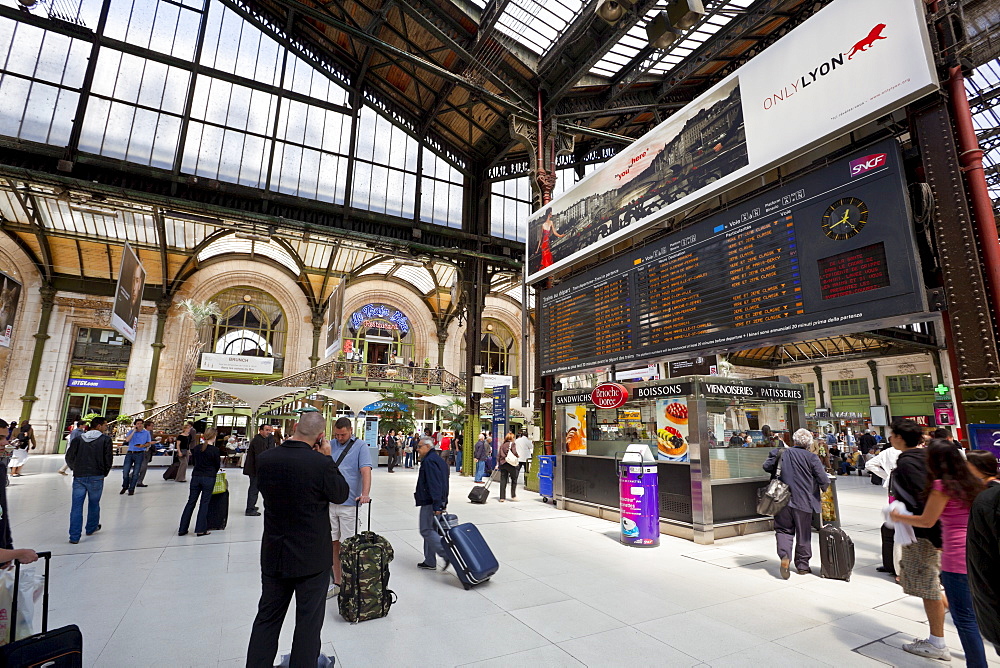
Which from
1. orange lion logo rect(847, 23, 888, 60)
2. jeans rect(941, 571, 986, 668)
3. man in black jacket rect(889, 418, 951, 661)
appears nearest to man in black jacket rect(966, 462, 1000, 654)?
jeans rect(941, 571, 986, 668)

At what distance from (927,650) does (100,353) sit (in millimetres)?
30412

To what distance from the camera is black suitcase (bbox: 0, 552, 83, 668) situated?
2189mm

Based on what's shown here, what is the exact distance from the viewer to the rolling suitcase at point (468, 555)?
4.77 metres

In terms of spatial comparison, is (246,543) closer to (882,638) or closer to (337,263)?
(882,638)

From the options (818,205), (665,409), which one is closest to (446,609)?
(665,409)

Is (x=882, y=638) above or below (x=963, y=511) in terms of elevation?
below

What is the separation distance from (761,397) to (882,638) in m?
4.96

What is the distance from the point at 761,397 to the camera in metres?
8.25

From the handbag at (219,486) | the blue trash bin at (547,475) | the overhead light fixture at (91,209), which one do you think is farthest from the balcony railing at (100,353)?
the blue trash bin at (547,475)

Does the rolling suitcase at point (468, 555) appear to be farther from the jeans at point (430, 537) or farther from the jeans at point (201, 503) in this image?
the jeans at point (201, 503)

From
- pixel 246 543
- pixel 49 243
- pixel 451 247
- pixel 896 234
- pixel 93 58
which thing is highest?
pixel 93 58

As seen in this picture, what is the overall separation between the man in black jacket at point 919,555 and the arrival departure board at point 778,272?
1496 mm

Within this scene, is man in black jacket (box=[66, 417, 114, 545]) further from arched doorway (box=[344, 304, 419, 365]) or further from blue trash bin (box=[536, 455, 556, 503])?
arched doorway (box=[344, 304, 419, 365])

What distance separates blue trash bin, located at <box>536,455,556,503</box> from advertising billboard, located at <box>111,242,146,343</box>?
13.6 m
